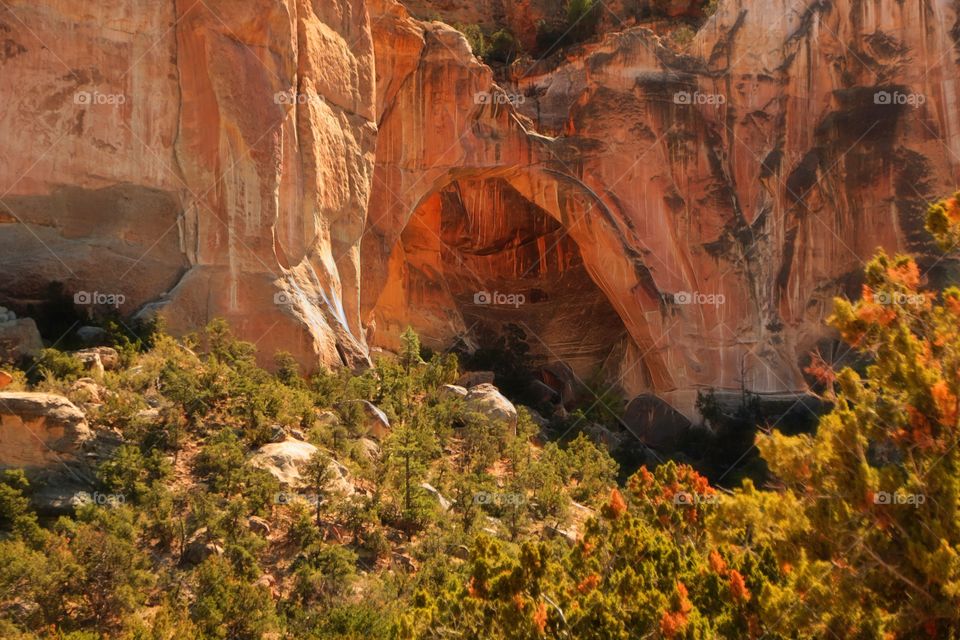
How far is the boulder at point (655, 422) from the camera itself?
29969mm

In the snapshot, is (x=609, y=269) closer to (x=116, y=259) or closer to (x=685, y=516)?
(x=116, y=259)

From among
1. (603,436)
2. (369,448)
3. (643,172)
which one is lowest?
(603,436)
